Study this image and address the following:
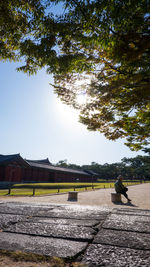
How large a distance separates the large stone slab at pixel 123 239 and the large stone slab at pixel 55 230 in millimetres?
154

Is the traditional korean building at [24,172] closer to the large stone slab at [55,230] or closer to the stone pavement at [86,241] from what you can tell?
the large stone slab at [55,230]

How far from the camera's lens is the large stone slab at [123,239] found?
2.03 metres

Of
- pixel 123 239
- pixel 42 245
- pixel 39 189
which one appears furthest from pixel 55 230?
pixel 39 189

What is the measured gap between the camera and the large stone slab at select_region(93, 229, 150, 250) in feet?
6.65

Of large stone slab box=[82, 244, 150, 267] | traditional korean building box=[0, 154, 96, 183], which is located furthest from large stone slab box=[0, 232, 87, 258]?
traditional korean building box=[0, 154, 96, 183]

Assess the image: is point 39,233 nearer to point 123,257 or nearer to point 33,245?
point 33,245

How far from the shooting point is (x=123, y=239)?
222 cm

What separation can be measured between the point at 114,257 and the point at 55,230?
3.83 ft

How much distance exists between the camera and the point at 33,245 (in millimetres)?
1945

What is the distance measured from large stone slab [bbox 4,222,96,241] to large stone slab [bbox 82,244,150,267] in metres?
0.36

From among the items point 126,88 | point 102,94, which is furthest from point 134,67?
point 102,94

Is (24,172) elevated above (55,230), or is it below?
below

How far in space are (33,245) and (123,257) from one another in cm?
111

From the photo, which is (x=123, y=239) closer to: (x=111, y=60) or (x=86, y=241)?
(x=86, y=241)
